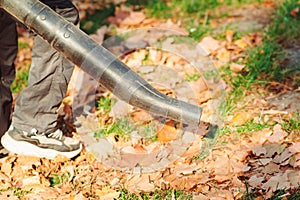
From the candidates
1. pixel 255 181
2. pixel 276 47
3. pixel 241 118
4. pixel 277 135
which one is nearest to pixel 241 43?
pixel 276 47

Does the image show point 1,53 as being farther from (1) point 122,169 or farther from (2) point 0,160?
(1) point 122,169

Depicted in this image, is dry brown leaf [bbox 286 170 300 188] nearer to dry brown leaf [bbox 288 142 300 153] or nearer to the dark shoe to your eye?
dry brown leaf [bbox 288 142 300 153]

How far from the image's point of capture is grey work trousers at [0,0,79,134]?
3346 millimetres

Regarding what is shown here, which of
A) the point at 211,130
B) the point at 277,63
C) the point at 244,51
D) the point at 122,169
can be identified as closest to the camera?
the point at 122,169

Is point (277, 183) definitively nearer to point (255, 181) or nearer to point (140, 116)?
point (255, 181)

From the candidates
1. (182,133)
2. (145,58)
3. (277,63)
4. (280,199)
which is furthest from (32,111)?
(277,63)

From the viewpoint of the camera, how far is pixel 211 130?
12.0 feet

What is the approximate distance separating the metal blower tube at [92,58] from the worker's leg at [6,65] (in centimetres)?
52

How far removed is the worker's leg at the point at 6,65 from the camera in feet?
11.6

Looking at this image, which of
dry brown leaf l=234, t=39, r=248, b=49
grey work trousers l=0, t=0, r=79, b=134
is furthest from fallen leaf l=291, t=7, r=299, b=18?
grey work trousers l=0, t=0, r=79, b=134

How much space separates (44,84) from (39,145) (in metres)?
0.42

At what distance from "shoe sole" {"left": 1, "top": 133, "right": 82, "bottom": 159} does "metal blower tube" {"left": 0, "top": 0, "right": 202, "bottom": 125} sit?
748 mm

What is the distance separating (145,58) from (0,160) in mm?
1599

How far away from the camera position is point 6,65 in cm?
365
